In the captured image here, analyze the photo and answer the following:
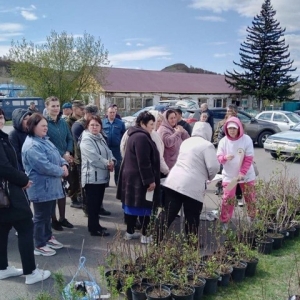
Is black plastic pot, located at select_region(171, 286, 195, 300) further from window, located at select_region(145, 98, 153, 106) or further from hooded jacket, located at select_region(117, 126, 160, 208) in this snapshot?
window, located at select_region(145, 98, 153, 106)

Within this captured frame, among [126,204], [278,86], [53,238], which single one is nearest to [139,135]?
[126,204]

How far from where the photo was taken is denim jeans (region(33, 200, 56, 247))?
3947 mm

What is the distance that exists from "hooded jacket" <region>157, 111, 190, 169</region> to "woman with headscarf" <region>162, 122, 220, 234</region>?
1140 millimetres

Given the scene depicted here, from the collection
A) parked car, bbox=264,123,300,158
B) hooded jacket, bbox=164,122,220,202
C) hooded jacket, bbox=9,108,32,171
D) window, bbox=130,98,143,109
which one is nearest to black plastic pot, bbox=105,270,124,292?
hooded jacket, bbox=164,122,220,202

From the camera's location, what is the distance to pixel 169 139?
17.0ft

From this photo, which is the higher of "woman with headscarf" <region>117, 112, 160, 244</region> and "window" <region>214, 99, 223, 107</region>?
"window" <region>214, 99, 223, 107</region>

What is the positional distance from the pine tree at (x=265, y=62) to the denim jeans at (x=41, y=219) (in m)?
37.8

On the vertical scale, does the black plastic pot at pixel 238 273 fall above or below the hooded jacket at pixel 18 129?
below

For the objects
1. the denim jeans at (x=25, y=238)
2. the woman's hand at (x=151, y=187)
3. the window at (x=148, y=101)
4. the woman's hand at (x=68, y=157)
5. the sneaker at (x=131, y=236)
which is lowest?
the sneaker at (x=131, y=236)

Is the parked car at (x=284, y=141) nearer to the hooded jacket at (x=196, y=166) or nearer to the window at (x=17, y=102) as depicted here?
the hooded jacket at (x=196, y=166)

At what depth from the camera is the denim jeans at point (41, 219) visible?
3947 millimetres

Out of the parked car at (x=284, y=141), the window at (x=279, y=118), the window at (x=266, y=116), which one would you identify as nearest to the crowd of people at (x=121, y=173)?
the parked car at (x=284, y=141)

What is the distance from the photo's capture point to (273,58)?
39906mm

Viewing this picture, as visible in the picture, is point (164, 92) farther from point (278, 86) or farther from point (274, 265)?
point (274, 265)
